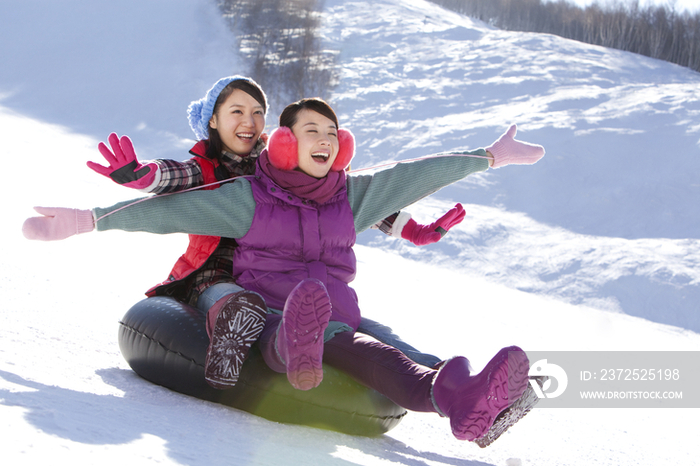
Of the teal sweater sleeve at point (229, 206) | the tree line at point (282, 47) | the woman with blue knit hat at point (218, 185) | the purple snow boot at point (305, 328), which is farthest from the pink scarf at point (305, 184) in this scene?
the tree line at point (282, 47)

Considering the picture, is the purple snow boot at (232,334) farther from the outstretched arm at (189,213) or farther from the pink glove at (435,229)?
the pink glove at (435,229)

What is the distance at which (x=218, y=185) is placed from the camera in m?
2.29

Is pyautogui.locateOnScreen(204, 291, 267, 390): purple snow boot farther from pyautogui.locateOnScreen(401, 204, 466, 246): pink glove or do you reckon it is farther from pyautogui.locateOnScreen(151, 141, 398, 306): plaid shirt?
pyautogui.locateOnScreen(401, 204, 466, 246): pink glove

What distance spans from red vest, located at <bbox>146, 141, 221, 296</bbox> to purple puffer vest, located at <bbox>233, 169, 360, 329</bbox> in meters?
0.15

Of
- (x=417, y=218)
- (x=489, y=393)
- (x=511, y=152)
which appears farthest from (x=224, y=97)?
(x=417, y=218)

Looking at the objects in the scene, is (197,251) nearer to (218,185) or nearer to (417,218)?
(218,185)

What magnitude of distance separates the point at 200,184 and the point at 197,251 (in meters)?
0.27

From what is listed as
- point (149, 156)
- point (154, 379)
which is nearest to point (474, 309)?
point (154, 379)

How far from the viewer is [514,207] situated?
9.05 meters

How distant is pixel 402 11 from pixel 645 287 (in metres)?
16.7

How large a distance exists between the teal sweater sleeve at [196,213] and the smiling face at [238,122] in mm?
381

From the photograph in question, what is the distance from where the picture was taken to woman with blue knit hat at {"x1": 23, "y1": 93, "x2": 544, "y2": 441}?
1.79 metres

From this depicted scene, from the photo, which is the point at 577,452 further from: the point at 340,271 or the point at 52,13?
the point at 52,13

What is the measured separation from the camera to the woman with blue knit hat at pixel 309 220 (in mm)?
1795
